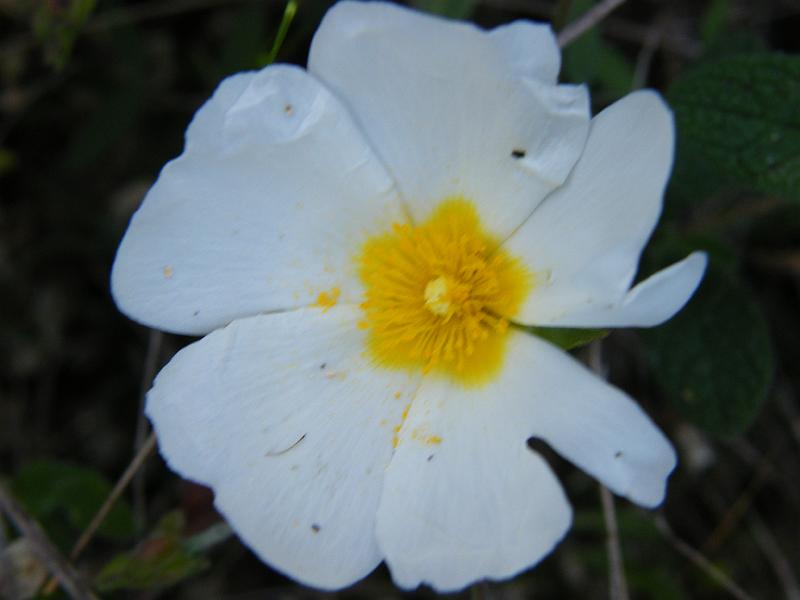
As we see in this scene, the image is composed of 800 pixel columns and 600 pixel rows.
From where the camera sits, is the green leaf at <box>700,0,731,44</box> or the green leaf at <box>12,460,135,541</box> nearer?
the green leaf at <box>12,460,135,541</box>

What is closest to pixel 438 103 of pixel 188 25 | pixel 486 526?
pixel 486 526

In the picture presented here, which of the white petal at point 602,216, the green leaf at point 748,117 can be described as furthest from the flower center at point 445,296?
the green leaf at point 748,117

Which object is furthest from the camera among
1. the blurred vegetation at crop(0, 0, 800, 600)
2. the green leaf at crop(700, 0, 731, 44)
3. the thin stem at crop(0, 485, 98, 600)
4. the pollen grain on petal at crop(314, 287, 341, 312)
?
the green leaf at crop(700, 0, 731, 44)

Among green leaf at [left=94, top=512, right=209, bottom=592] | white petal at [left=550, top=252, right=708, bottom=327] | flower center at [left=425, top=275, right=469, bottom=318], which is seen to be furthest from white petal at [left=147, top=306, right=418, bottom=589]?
white petal at [left=550, top=252, right=708, bottom=327]

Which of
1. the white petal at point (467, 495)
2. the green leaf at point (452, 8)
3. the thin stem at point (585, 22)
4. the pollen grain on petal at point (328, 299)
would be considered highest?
the green leaf at point (452, 8)

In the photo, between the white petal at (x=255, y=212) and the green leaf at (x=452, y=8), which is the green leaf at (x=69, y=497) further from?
the green leaf at (x=452, y=8)

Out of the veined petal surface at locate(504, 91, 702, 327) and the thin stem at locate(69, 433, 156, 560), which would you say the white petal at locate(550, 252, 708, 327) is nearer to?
the veined petal surface at locate(504, 91, 702, 327)

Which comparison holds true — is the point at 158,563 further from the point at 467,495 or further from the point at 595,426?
the point at 595,426
